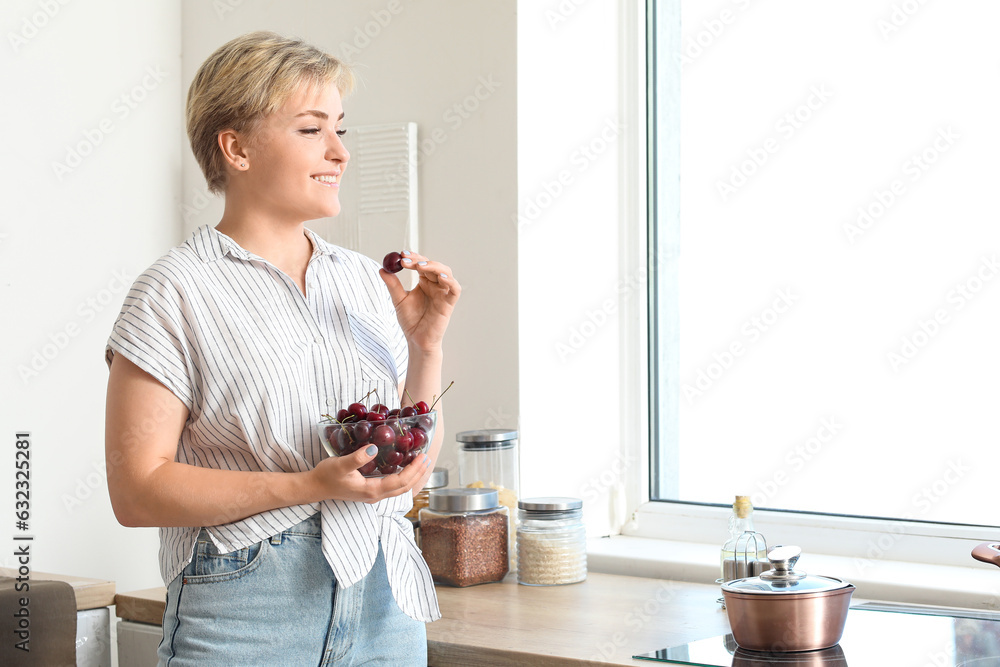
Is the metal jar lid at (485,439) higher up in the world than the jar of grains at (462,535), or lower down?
higher up

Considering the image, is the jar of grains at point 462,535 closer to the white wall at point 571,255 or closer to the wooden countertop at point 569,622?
the wooden countertop at point 569,622

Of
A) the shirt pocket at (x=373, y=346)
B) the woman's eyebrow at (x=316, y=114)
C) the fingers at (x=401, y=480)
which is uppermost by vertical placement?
the woman's eyebrow at (x=316, y=114)

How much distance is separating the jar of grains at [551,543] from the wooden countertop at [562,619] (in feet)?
0.07

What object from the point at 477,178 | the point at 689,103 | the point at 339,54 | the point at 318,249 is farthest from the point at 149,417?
the point at 689,103

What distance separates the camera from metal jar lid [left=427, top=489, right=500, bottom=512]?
5.41 feet

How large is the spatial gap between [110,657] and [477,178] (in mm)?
1009

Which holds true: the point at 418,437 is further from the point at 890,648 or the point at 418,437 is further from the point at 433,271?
the point at 890,648

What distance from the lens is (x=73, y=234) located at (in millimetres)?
1944

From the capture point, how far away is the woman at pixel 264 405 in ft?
3.48

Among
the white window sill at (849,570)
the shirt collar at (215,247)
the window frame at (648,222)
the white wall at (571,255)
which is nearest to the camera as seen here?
the shirt collar at (215,247)

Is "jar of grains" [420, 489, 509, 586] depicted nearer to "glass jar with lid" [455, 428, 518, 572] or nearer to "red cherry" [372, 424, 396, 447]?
"glass jar with lid" [455, 428, 518, 572]

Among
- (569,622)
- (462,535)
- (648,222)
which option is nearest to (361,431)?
(569,622)

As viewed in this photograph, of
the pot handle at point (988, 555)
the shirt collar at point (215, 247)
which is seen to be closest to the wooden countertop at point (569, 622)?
the pot handle at point (988, 555)

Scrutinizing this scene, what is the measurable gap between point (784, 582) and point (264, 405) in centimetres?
63
